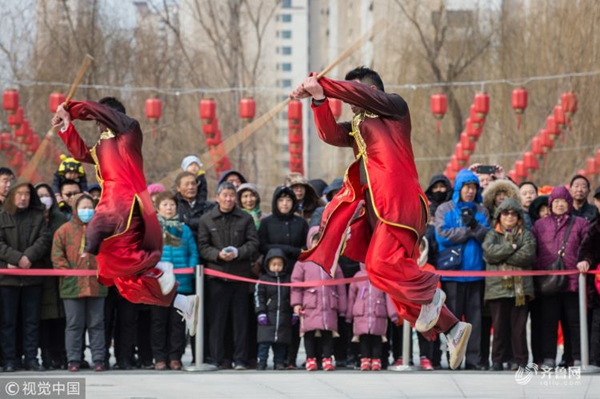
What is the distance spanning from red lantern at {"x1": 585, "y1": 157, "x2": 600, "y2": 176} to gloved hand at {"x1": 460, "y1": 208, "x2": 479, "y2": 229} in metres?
12.4

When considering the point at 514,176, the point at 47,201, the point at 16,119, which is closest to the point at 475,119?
the point at 514,176

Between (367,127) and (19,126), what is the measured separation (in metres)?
14.0

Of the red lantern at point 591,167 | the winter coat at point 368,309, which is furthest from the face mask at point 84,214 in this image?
the red lantern at point 591,167

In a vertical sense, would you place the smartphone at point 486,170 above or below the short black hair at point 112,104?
below

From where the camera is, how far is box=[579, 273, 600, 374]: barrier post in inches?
482

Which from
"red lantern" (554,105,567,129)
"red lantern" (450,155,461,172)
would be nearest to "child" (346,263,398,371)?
"red lantern" (554,105,567,129)

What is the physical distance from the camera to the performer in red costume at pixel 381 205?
945cm

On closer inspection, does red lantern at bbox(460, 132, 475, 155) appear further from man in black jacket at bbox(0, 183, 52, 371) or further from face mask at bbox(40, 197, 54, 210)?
man in black jacket at bbox(0, 183, 52, 371)

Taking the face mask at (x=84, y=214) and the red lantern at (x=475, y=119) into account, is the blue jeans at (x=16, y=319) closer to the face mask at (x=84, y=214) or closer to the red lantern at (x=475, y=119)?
the face mask at (x=84, y=214)

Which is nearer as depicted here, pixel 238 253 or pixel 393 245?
pixel 393 245

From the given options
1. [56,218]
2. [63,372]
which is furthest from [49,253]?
[63,372]

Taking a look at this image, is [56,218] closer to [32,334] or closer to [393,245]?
[32,334]

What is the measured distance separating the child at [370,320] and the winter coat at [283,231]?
2.42ft

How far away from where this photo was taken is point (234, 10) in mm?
30672
